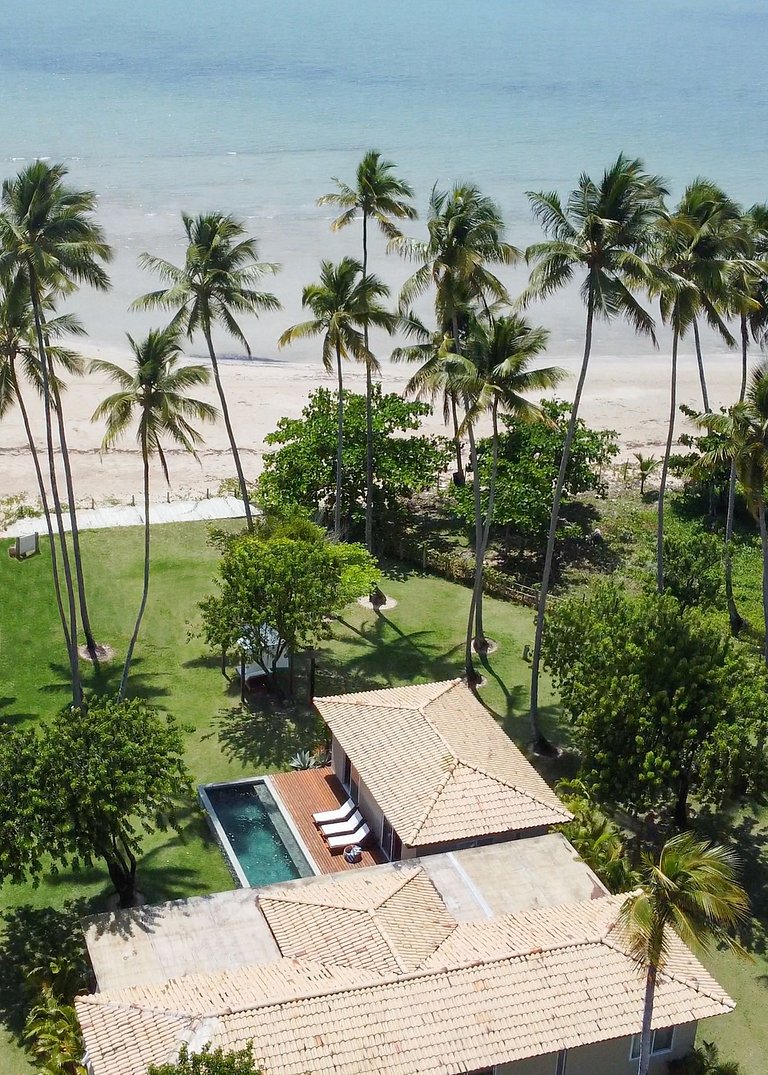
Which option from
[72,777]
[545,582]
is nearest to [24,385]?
[545,582]

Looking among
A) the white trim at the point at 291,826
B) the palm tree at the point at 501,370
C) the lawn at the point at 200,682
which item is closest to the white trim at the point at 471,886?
the white trim at the point at 291,826

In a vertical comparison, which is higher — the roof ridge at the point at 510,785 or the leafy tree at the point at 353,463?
the leafy tree at the point at 353,463

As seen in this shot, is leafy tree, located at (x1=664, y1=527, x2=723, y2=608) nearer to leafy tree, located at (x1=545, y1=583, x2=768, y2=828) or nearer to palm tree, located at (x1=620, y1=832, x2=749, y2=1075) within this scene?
leafy tree, located at (x1=545, y1=583, x2=768, y2=828)

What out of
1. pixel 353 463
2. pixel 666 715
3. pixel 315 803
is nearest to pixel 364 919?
pixel 315 803

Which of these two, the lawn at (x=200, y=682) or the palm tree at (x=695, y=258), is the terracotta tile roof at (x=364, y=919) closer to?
the lawn at (x=200, y=682)

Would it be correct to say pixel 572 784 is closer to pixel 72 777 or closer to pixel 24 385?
pixel 72 777

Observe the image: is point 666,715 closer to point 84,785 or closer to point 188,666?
point 84,785

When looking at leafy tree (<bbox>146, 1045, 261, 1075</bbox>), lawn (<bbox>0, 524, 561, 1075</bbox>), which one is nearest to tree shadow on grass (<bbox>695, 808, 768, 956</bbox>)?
lawn (<bbox>0, 524, 561, 1075</bbox>)
